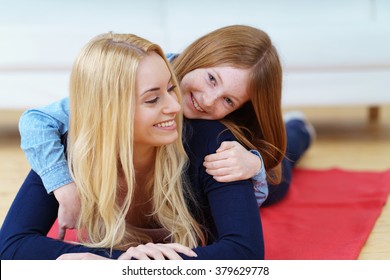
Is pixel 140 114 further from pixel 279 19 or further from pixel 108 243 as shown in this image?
pixel 279 19

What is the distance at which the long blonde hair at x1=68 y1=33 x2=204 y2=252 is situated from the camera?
52.6 inches

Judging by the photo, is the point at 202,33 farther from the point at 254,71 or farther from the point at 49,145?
the point at 49,145

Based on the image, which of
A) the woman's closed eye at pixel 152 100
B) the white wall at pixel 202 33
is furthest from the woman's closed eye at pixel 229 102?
the white wall at pixel 202 33

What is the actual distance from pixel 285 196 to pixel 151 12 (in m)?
1.17

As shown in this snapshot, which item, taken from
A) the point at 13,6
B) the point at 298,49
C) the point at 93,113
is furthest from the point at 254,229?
the point at 13,6

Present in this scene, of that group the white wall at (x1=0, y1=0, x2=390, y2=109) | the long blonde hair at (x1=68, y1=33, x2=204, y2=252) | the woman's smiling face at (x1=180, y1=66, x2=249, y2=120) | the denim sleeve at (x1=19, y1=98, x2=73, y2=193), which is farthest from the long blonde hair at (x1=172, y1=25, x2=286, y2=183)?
the white wall at (x1=0, y1=0, x2=390, y2=109)

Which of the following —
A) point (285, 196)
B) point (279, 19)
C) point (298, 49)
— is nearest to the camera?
point (285, 196)

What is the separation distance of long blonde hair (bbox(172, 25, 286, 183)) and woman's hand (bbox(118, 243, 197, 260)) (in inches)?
13.7

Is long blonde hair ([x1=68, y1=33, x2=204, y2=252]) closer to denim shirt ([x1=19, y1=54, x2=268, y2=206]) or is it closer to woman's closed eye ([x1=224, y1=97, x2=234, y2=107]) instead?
denim shirt ([x1=19, y1=54, x2=268, y2=206])

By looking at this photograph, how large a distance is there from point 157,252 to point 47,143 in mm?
356

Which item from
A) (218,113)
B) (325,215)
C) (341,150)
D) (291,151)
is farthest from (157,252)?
(341,150)

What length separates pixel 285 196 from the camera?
2.18 m

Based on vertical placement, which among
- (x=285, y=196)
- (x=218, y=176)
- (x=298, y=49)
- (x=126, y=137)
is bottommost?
(x=285, y=196)

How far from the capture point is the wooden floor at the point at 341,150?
1.89m
